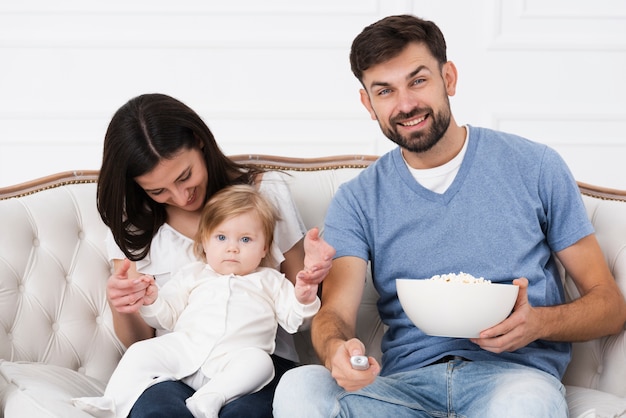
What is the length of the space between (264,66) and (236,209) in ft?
4.68

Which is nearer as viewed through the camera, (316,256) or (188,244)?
(316,256)

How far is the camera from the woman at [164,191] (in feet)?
6.82

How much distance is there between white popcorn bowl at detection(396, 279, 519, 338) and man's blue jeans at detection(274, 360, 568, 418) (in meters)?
0.14

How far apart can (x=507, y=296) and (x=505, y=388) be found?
7.4 inches

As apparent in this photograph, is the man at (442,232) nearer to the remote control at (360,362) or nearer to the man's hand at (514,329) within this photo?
the man's hand at (514,329)

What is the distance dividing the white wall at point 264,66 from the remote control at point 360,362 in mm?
1908

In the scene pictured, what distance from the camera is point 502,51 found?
11.1 feet

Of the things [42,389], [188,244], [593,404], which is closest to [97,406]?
[42,389]

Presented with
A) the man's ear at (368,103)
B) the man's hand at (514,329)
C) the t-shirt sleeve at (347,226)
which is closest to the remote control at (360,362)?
the man's hand at (514,329)

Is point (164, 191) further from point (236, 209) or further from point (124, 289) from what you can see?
point (124, 289)

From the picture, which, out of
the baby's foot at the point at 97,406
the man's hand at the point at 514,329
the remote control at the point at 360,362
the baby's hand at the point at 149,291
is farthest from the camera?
the baby's hand at the point at 149,291

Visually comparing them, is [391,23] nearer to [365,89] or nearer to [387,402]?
[365,89]

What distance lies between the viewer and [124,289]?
1.85 metres

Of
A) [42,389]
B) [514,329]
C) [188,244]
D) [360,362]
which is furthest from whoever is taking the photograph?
[188,244]
